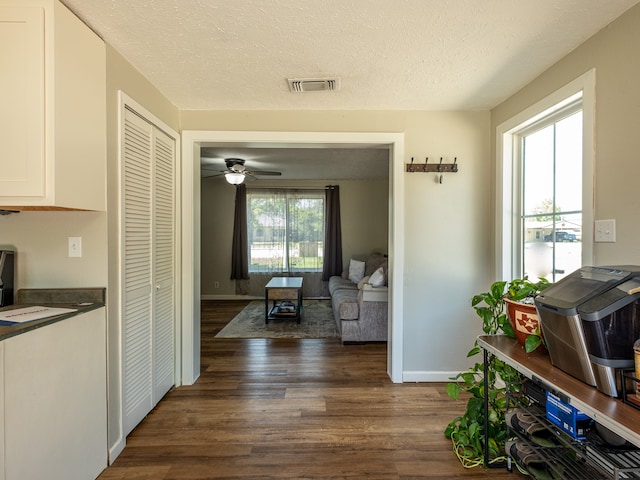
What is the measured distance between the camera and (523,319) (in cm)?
147

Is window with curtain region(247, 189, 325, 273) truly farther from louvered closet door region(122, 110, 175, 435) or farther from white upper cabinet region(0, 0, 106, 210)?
white upper cabinet region(0, 0, 106, 210)

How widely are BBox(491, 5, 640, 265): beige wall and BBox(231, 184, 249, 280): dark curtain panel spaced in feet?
17.3

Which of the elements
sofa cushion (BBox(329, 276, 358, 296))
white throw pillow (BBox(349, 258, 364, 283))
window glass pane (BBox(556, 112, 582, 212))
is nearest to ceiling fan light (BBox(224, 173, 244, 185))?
sofa cushion (BBox(329, 276, 358, 296))

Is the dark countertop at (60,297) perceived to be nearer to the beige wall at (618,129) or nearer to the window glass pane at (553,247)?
the beige wall at (618,129)

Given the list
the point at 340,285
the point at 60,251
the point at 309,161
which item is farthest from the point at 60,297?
the point at 340,285

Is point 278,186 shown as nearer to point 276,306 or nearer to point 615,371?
point 276,306

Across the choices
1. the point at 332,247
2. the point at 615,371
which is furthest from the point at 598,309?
the point at 332,247

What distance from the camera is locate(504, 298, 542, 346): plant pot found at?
4.67 ft

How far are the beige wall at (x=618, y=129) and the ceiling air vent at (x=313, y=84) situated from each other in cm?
136

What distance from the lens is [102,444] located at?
5.37 feet

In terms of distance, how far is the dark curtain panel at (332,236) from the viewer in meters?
6.07

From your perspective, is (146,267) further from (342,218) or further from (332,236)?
(342,218)

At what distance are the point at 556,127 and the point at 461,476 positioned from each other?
214 cm

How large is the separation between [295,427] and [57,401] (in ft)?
4.29
